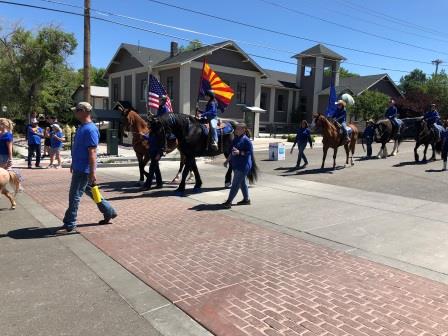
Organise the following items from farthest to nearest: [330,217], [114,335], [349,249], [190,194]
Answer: [190,194], [330,217], [349,249], [114,335]

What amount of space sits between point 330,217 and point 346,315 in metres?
4.21

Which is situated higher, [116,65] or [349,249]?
[116,65]

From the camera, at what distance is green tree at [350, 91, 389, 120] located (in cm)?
3403

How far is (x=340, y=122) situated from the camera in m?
15.8

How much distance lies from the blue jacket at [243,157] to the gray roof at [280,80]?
28894 mm

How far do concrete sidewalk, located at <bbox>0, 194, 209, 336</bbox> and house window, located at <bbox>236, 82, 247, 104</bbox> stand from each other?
2804cm

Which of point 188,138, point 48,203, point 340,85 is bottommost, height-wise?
point 48,203

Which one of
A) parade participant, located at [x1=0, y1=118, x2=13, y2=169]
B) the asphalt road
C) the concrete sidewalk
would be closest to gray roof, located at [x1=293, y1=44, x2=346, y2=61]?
the asphalt road

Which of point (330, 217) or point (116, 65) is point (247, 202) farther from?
point (116, 65)

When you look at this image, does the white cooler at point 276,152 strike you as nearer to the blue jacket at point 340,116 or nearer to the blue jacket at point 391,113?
the blue jacket at point 340,116

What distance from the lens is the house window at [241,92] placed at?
3327 centimetres

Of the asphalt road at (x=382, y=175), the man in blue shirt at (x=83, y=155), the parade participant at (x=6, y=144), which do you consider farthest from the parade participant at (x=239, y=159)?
the parade participant at (x=6, y=144)

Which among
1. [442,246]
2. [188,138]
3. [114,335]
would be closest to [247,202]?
[188,138]

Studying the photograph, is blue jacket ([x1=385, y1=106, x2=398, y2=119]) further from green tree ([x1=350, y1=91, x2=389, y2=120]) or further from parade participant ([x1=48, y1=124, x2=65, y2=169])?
parade participant ([x1=48, y1=124, x2=65, y2=169])
